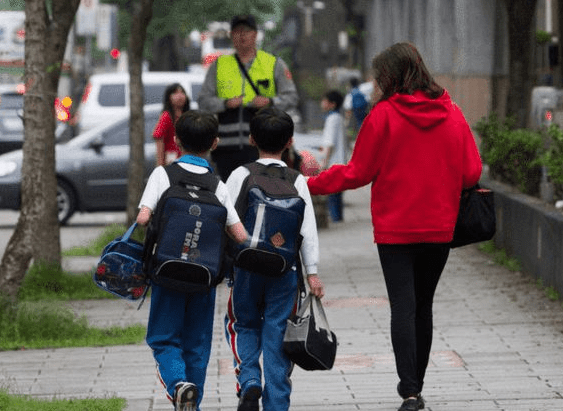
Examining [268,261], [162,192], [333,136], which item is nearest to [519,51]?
[333,136]

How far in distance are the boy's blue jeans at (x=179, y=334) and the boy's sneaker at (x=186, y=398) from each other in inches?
3.7

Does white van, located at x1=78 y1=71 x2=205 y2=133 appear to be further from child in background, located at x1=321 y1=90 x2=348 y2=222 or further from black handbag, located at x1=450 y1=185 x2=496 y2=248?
black handbag, located at x1=450 y1=185 x2=496 y2=248

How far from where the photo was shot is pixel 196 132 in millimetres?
6754

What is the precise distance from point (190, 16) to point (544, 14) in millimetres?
13778

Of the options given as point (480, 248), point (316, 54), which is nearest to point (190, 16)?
point (480, 248)

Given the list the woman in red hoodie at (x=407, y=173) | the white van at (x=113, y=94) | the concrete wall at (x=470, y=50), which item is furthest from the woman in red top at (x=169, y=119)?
the white van at (x=113, y=94)

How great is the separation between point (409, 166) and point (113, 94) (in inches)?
822

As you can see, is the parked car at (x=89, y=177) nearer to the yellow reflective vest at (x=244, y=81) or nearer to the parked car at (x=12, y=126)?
the parked car at (x=12, y=126)

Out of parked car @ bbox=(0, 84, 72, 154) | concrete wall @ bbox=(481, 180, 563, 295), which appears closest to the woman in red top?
concrete wall @ bbox=(481, 180, 563, 295)

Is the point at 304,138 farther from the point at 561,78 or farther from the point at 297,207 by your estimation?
the point at 297,207

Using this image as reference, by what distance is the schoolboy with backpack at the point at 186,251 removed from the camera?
21.5ft

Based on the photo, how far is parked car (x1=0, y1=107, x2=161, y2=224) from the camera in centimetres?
1986

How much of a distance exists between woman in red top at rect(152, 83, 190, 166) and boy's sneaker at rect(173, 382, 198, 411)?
21.2ft

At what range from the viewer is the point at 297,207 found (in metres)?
A: 6.73
